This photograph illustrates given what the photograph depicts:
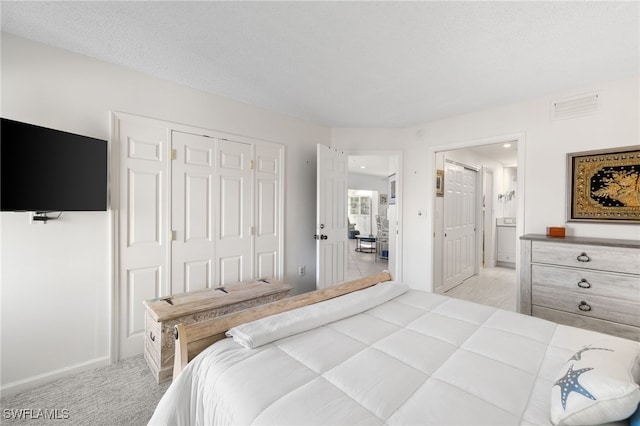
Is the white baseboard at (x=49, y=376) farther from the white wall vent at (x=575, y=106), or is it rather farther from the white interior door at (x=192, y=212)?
the white wall vent at (x=575, y=106)

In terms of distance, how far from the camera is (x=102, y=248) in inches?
85.8

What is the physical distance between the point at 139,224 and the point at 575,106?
4.21 meters

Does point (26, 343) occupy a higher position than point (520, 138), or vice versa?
point (520, 138)

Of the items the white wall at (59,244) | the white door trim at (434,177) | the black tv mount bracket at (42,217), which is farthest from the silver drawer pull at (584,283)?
the black tv mount bracket at (42,217)

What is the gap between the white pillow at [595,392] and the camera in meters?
0.74

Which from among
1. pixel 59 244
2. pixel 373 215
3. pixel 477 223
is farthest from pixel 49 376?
pixel 373 215

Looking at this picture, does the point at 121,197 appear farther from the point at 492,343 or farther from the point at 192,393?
the point at 492,343

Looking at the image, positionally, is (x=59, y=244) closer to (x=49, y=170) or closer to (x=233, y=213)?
(x=49, y=170)

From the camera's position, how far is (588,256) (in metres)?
2.17

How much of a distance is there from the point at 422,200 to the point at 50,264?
151 inches

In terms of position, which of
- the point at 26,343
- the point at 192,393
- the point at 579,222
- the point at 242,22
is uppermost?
the point at 242,22

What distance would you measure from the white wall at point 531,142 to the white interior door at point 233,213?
1572 millimetres

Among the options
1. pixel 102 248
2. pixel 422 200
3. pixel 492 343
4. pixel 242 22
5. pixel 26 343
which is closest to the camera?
pixel 492 343

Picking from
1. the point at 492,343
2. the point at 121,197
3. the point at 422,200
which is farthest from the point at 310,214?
the point at 492,343
